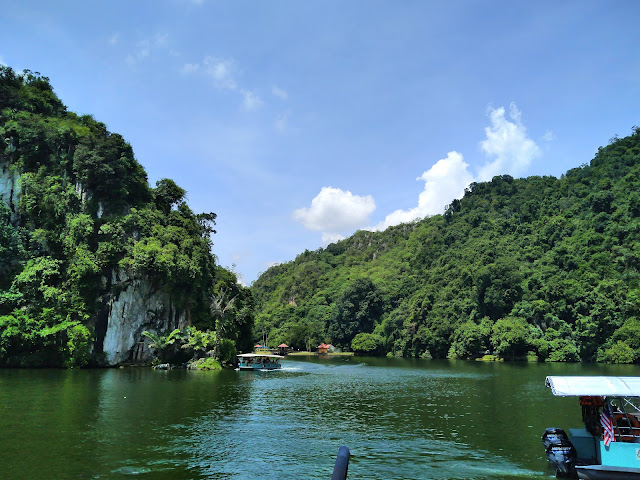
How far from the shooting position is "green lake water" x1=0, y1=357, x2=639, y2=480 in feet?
47.5

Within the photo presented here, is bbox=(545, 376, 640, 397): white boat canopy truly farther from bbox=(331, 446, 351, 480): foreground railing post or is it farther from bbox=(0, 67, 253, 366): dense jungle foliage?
bbox=(0, 67, 253, 366): dense jungle foliage

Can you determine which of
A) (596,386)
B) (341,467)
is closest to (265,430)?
(596,386)

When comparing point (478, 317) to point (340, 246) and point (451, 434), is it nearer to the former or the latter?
point (451, 434)

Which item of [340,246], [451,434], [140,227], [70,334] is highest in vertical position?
[340,246]

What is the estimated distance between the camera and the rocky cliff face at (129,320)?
48.4 m

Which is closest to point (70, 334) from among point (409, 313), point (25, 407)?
point (25, 407)

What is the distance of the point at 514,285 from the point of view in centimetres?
7888

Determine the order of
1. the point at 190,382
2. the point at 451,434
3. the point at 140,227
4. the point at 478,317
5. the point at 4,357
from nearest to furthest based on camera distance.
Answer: the point at 451,434 < the point at 190,382 < the point at 4,357 < the point at 140,227 < the point at 478,317

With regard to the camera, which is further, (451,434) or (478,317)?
(478,317)


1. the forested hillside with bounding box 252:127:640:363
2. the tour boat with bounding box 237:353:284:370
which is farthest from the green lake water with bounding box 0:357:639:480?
the forested hillside with bounding box 252:127:640:363

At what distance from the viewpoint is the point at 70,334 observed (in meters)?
45.1

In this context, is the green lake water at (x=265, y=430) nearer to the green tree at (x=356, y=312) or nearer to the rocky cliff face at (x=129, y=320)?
the rocky cliff face at (x=129, y=320)

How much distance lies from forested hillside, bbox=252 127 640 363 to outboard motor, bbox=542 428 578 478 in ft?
186

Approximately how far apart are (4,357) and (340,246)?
500 ft
